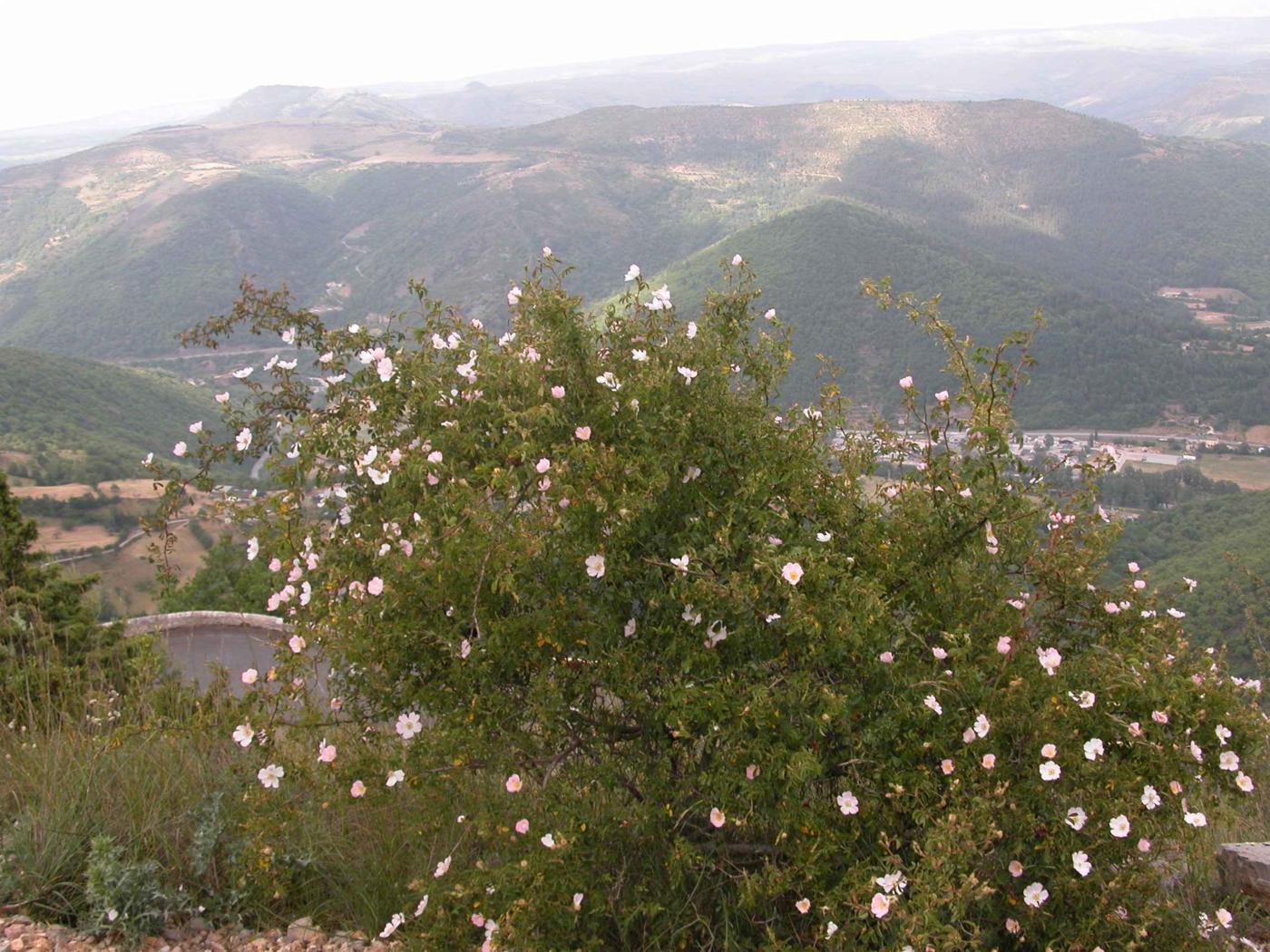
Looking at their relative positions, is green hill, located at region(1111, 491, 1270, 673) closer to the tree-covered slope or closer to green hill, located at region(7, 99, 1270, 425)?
the tree-covered slope

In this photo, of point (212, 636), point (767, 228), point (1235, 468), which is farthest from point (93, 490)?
point (767, 228)

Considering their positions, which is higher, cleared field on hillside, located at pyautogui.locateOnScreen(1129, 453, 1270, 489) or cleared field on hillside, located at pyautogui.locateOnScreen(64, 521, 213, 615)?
cleared field on hillside, located at pyautogui.locateOnScreen(64, 521, 213, 615)

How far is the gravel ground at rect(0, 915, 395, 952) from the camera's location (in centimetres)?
274

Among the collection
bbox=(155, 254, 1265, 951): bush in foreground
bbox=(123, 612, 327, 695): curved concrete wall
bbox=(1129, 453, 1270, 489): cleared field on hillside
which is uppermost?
bbox=(155, 254, 1265, 951): bush in foreground

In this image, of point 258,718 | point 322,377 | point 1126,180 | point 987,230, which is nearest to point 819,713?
point 258,718

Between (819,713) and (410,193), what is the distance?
169455 millimetres

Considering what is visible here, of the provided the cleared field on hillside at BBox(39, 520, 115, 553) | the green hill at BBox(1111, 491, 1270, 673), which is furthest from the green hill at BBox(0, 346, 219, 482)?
the green hill at BBox(1111, 491, 1270, 673)

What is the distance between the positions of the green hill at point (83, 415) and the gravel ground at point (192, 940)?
163 ft

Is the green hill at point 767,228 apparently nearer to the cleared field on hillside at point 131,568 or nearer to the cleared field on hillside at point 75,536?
the cleared field on hillside at point 131,568

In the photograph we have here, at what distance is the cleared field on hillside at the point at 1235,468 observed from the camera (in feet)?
181

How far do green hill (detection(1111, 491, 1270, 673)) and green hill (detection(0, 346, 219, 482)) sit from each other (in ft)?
145

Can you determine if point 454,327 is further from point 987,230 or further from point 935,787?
point 987,230

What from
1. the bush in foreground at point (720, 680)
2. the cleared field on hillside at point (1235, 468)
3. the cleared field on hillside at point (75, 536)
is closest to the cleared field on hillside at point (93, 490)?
the cleared field on hillside at point (75, 536)

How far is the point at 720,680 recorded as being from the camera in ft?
7.89
